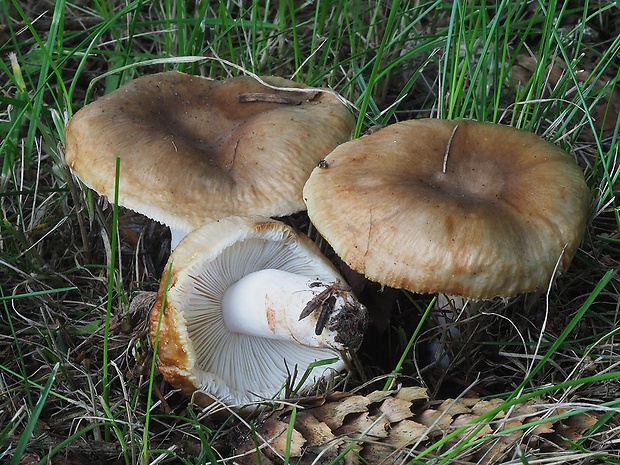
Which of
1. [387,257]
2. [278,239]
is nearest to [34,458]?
[278,239]

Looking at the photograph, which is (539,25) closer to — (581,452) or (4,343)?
(581,452)

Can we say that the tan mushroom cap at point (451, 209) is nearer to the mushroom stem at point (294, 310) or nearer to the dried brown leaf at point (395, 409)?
the mushroom stem at point (294, 310)

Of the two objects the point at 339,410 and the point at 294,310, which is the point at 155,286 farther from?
the point at 339,410

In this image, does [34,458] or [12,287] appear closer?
[34,458]

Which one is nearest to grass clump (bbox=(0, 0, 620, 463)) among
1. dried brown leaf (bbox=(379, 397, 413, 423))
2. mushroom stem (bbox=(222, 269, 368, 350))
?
dried brown leaf (bbox=(379, 397, 413, 423))

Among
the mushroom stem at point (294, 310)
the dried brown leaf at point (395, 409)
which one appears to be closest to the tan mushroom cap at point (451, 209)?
the mushroom stem at point (294, 310)

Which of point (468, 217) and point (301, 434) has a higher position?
point (468, 217)
